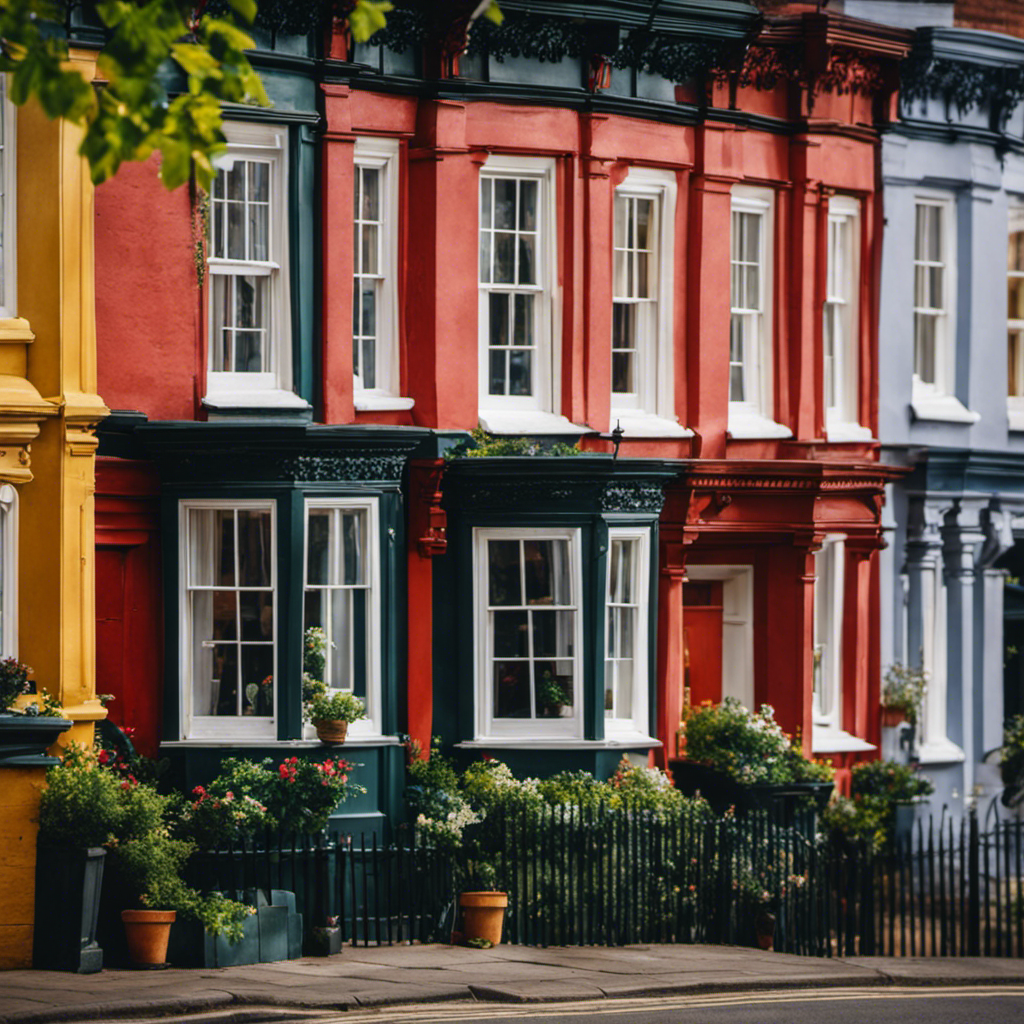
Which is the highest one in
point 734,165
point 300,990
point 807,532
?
point 734,165

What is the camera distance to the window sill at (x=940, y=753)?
25000 millimetres

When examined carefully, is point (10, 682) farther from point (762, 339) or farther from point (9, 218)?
point (762, 339)

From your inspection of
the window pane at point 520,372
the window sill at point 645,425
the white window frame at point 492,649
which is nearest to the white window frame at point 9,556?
the white window frame at point 492,649

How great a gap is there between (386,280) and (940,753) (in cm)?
946

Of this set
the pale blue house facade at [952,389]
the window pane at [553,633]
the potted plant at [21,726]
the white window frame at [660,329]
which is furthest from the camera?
the pale blue house facade at [952,389]

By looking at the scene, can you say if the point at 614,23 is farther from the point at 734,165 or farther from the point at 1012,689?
the point at 1012,689

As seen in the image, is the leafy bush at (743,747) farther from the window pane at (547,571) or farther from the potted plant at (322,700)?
the potted plant at (322,700)

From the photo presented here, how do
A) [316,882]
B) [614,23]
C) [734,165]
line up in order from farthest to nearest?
1. [734,165]
2. [614,23]
3. [316,882]

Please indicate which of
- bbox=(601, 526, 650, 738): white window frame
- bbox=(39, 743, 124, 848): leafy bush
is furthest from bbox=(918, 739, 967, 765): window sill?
bbox=(39, 743, 124, 848): leafy bush

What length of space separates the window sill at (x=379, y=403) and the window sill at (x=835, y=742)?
6434 millimetres

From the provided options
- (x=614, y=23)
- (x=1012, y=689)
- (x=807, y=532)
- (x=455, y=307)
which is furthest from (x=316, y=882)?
(x=1012, y=689)

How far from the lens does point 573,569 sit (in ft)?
67.9

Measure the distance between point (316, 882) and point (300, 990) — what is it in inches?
87.3

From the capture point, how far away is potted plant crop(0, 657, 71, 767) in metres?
16.7
